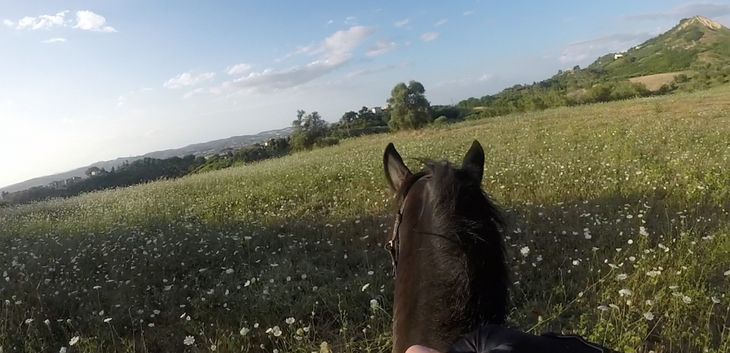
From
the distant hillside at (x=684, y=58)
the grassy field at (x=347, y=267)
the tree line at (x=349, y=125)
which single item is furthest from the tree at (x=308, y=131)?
the distant hillside at (x=684, y=58)

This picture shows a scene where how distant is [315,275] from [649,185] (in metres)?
5.58

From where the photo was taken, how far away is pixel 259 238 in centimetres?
704

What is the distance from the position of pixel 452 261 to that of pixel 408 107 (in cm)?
4446

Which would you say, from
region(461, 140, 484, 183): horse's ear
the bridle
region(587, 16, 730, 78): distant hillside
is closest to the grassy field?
region(461, 140, 484, 183): horse's ear

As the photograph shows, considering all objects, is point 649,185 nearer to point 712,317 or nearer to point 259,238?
point 712,317

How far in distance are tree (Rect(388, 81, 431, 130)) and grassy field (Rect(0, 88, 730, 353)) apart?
34346mm

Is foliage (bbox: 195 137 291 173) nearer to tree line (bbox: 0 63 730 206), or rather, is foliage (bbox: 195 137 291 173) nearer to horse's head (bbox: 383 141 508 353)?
tree line (bbox: 0 63 730 206)

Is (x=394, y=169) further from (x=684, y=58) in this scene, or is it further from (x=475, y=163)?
(x=684, y=58)

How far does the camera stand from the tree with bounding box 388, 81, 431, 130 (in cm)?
4494

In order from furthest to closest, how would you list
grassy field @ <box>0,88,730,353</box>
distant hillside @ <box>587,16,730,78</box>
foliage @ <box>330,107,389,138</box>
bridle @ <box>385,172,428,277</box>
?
distant hillside @ <box>587,16,730,78</box>
foliage @ <box>330,107,389,138</box>
grassy field @ <box>0,88,730,353</box>
bridle @ <box>385,172,428,277</box>

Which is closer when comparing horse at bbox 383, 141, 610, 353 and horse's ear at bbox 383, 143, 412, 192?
horse at bbox 383, 141, 610, 353

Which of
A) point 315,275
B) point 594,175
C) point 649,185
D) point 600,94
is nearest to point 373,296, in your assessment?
point 315,275

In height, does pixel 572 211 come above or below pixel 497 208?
below

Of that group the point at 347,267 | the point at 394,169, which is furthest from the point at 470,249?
the point at 347,267
